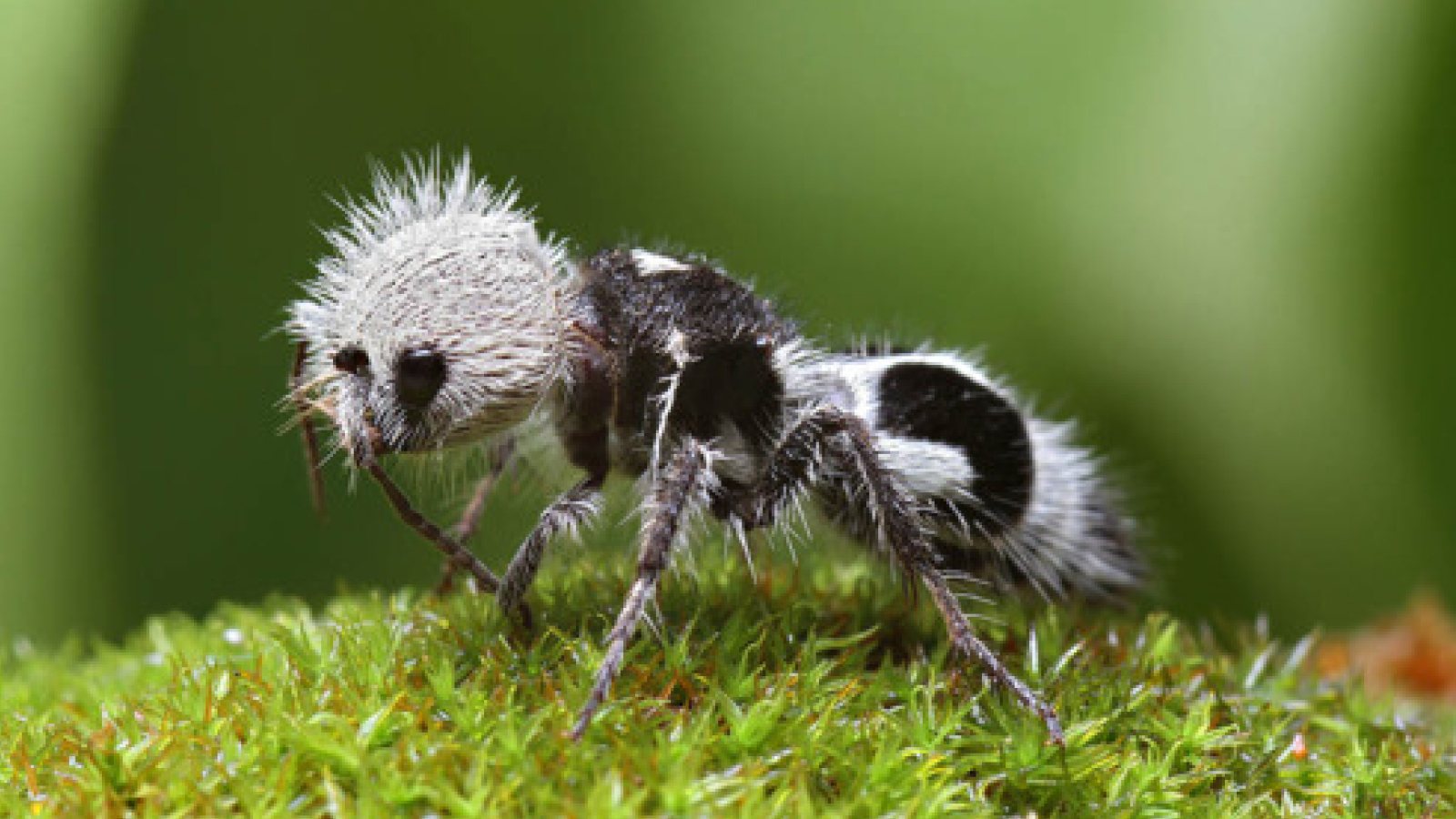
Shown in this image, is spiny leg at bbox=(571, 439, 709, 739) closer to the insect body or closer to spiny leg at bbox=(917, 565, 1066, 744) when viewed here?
the insect body

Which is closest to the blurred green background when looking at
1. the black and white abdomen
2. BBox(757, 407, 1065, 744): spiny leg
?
the black and white abdomen

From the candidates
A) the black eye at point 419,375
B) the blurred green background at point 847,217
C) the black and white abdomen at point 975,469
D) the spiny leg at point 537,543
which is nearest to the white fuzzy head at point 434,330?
the black eye at point 419,375

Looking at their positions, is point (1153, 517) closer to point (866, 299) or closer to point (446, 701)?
point (866, 299)

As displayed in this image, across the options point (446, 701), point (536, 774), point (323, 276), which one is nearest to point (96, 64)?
point (323, 276)

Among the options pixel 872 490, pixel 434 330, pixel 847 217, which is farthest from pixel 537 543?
pixel 847 217

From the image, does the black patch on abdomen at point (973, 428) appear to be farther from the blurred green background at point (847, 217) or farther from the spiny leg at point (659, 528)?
the blurred green background at point (847, 217)

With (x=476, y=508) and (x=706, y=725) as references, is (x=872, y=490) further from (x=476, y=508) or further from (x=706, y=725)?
(x=476, y=508)
